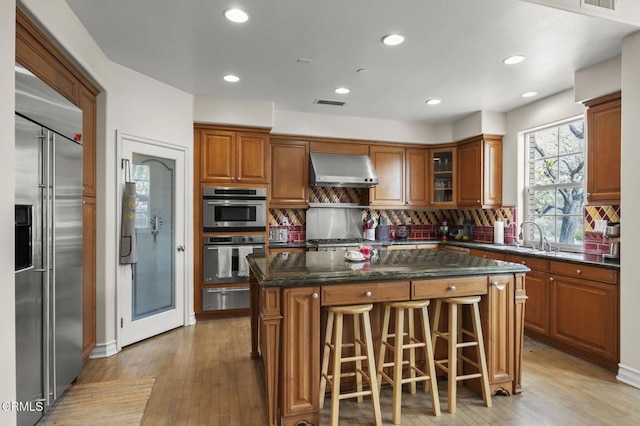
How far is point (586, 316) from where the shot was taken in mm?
3139

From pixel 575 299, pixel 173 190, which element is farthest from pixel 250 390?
pixel 575 299

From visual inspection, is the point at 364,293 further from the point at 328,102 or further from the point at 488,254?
the point at 328,102

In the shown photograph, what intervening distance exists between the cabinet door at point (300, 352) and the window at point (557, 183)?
346cm

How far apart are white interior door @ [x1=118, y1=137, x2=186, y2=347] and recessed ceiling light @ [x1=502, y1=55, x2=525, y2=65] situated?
136 inches

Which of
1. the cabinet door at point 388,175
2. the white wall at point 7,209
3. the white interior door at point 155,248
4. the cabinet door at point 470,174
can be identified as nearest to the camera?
the white wall at point 7,209

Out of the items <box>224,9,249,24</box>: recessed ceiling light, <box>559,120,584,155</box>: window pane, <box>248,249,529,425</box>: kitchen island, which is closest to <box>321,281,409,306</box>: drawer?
<box>248,249,529,425</box>: kitchen island

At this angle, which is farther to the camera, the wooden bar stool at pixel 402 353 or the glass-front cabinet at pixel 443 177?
the glass-front cabinet at pixel 443 177

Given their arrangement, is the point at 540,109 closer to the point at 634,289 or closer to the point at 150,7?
the point at 634,289

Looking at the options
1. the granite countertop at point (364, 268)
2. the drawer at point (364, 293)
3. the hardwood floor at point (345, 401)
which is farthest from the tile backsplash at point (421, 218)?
the drawer at point (364, 293)

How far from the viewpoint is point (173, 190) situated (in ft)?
13.0

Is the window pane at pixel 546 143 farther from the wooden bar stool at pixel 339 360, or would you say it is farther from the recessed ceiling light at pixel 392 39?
the wooden bar stool at pixel 339 360

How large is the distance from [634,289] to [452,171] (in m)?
2.98

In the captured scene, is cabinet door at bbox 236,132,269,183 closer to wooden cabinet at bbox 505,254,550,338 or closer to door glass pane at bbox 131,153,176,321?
door glass pane at bbox 131,153,176,321

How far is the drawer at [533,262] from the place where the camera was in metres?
3.56
